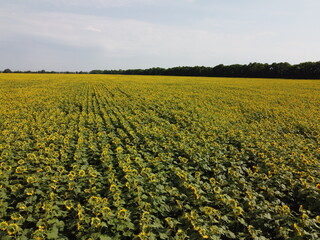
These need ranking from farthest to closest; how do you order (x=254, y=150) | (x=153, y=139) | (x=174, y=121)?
(x=174, y=121) < (x=153, y=139) < (x=254, y=150)

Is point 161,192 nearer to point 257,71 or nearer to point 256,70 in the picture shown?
point 257,71

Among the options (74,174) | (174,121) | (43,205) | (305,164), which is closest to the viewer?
(43,205)

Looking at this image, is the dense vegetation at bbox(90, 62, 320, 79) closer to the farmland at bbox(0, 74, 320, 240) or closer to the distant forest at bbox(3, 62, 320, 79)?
the distant forest at bbox(3, 62, 320, 79)

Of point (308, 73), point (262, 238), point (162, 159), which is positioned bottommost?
point (262, 238)

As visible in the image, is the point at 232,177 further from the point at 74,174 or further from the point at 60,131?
the point at 60,131

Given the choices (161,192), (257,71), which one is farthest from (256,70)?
(161,192)

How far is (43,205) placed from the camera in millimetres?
3572

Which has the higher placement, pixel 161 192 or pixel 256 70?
pixel 256 70

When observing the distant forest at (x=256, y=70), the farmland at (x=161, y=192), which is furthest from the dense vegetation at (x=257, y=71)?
the farmland at (x=161, y=192)

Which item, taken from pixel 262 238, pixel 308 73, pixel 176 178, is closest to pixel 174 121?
pixel 176 178

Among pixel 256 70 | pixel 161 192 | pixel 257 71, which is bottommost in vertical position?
pixel 161 192

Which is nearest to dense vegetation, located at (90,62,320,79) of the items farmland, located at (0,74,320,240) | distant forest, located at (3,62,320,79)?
distant forest, located at (3,62,320,79)

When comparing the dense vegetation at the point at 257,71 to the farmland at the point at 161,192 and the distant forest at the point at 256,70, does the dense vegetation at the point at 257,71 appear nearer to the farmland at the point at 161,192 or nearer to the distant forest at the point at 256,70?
the distant forest at the point at 256,70

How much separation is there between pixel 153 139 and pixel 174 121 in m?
3.77
